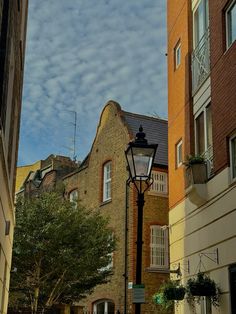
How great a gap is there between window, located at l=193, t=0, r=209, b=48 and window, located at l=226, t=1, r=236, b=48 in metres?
1.99

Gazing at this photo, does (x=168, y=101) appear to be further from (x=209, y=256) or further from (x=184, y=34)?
(x=209, y=256)

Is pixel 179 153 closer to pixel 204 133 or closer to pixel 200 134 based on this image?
pixel 200 134

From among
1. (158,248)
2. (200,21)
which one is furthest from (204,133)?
(158,248)

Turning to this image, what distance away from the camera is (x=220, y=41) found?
485 inches

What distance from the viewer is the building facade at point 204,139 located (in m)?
11.4

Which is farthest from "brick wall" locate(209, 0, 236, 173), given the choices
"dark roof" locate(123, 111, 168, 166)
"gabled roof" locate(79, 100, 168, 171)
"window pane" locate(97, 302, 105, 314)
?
"window pane" locate(97, 302, 105, 314)

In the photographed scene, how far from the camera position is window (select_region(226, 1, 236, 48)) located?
38.5 feet

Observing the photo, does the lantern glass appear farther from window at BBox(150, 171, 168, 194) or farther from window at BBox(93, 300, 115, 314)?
window at BBox(93, 300, 115, 314)

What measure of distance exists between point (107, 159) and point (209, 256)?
51.5 feet

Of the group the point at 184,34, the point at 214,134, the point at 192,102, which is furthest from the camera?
the point at 184,34

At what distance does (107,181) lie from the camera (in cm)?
2772

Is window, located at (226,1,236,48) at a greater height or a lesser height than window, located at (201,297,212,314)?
greater

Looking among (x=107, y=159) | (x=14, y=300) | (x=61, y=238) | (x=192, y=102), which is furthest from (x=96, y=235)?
(x=192, y=102)

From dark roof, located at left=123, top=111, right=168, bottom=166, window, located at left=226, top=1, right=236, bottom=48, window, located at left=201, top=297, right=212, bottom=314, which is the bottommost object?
window, located at left=201, top=297, right=212, bottom=314
